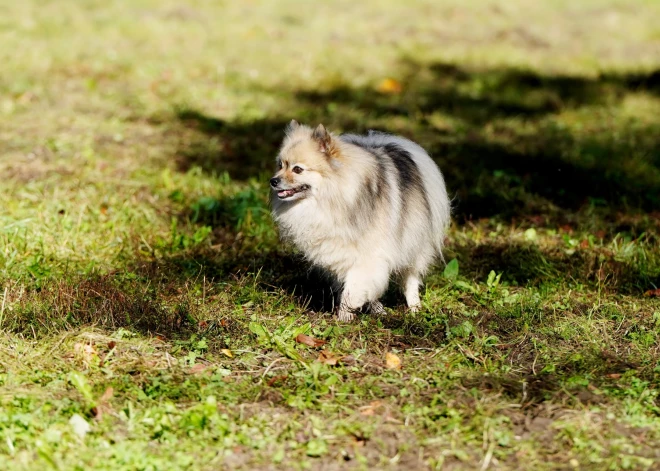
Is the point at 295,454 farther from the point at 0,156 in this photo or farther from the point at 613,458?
the point at 0,156

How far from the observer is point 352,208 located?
458 cm

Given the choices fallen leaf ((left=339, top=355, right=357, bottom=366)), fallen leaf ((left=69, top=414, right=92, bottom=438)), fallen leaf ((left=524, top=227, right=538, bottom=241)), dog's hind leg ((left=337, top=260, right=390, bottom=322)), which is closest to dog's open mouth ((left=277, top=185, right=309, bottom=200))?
dog's hind leg ((left=337, top=260, right=390, bottom=322))

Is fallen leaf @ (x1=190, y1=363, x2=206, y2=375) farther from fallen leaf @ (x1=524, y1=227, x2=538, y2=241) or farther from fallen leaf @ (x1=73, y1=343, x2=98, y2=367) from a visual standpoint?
fallen leaf @ (x1=524, y1=227, x2=538, y2=241)

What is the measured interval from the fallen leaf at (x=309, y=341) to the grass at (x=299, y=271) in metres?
0.04

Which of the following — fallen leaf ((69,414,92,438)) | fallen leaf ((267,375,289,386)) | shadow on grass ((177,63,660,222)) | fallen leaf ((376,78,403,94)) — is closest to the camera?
fallen leaf ((69,414,92,438))

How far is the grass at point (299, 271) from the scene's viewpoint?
11.7ft

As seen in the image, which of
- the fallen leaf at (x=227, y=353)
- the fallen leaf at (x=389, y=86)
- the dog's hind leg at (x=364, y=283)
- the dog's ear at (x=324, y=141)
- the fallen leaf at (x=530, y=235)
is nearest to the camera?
the fallen leaf at (x=227, y=353)

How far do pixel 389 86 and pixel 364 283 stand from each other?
6.15 m

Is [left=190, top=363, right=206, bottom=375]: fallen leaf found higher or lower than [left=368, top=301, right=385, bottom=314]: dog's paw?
lower

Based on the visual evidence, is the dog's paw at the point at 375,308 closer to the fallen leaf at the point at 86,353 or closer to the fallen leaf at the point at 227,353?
the fallen leaf at the point at 227,353

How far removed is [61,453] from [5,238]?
105 inches

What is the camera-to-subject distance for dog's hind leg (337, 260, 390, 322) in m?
4.68

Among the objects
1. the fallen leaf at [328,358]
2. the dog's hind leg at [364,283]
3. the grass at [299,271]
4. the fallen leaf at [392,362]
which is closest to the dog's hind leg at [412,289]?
the grass at [299,271]

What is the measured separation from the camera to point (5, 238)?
18.4 ft
